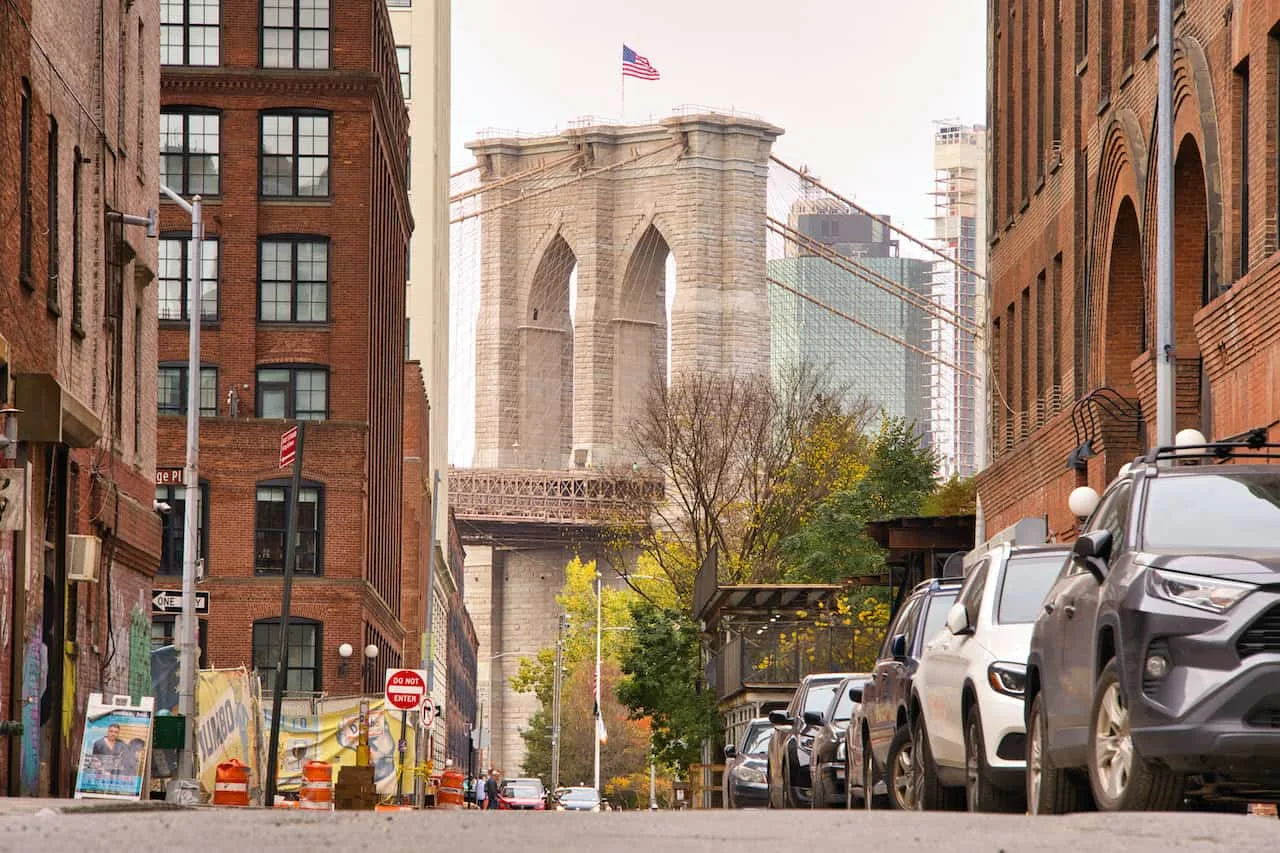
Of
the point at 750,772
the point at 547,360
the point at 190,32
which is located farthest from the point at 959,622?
the point at 547,360

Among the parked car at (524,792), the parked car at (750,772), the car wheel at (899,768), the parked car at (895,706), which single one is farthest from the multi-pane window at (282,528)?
the car wheel at (899,768)

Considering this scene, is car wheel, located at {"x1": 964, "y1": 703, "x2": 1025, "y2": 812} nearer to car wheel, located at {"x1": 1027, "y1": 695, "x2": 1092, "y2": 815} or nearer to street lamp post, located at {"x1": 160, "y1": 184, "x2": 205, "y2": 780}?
car wheel, located at {"x1": 1027, "y1": 695, "x2": 1092, "y2": 815}

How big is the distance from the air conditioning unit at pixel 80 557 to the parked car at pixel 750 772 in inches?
296

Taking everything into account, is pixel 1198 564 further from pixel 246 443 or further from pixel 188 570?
pixel 246 443

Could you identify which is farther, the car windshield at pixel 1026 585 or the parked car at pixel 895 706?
the parked car at pixel 895 706

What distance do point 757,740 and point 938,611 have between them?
11462mm

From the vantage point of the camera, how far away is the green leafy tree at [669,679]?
62.6 m

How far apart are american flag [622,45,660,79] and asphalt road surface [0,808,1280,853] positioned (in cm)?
12757

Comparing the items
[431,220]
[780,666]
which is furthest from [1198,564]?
[431,220]

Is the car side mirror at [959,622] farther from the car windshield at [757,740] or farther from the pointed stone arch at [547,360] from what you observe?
the pointed stone arch at [547,360]

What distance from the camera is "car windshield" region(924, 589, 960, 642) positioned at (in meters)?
18.2

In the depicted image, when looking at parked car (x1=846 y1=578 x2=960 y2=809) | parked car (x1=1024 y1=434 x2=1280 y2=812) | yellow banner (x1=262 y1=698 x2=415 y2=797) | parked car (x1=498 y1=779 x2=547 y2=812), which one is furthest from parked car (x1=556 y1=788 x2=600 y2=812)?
parked car (x1=1024 y1=434 x2=1280 y2=812)

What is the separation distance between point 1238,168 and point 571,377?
157071mm

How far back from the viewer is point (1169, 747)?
11.2 m
